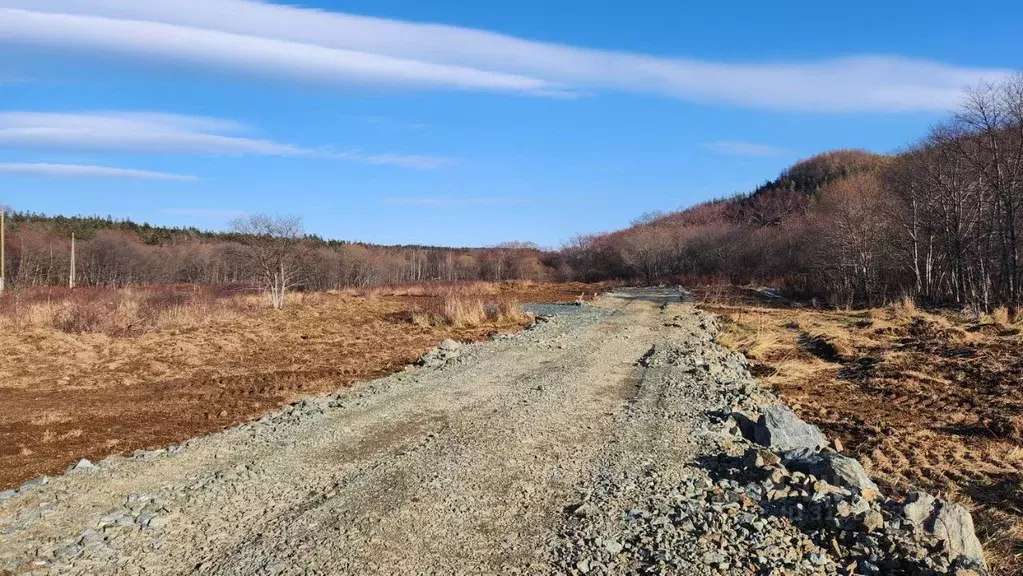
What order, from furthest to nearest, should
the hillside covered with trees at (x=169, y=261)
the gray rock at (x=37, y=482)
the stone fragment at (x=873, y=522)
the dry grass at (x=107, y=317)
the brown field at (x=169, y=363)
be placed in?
the hillside covered with trees at (x=169, y=261) < the dry grass at (x=107, y=317) < the brown field at (x=169, y=363) < the gray rock at (x=37, y=482) < the stone fragment at (x=873, y=522)

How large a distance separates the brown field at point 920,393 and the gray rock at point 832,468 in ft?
2.71

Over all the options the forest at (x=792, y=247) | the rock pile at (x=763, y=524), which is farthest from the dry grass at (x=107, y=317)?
the rock pile at (x=763, y=524)

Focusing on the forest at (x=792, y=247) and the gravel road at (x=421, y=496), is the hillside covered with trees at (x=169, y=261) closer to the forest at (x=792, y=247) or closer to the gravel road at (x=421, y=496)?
the forest at (x=792, y=247)

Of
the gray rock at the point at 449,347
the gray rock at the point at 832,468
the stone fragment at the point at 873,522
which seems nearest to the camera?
the stone fragment at the point at 873,522

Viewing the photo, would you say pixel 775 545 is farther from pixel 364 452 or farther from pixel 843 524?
pixel 364 452

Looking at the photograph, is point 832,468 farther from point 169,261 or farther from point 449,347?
point 169,261

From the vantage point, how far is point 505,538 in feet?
12.7

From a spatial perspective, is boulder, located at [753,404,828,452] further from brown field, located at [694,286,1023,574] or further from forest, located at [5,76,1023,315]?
forest, located at [5,76,1023,315]

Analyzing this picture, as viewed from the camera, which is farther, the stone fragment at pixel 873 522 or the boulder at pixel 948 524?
the stone fragment at pixel 873 522

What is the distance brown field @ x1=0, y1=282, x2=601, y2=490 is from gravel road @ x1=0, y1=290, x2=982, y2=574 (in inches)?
46.3

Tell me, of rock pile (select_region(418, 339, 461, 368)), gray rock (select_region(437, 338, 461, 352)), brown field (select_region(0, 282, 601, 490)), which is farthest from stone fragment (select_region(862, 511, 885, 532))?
gray rock (select_region(437, 338, 461, 352))

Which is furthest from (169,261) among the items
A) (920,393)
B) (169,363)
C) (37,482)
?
(920,393)

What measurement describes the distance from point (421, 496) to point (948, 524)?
3.52 meters

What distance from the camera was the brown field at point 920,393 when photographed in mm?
5676
